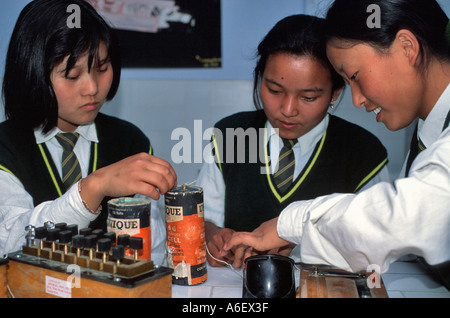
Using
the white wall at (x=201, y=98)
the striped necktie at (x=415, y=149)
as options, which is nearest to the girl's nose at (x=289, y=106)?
the striped necktie at (x=415, y=149)

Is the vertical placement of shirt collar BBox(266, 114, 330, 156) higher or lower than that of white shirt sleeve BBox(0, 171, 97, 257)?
higher

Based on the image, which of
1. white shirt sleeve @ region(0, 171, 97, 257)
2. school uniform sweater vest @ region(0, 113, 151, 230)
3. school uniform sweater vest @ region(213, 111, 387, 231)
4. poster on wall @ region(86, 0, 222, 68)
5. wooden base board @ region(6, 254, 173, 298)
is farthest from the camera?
poster on wall @ region(86, 0, 222, 68)

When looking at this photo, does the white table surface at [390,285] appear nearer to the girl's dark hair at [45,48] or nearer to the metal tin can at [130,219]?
the metal tin can at [130,219]

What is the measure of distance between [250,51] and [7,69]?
1.61 metres

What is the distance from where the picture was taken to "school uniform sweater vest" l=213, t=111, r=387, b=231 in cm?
163

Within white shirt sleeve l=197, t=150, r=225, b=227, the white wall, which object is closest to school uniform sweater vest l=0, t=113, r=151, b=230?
white shirt sleeve l=197, t=150, r=225, b=227

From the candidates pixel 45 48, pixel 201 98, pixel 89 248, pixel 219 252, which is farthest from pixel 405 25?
pixel 201 98

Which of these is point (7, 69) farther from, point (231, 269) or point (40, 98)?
point (231, 269)

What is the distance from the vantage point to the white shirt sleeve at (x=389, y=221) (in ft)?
2.72

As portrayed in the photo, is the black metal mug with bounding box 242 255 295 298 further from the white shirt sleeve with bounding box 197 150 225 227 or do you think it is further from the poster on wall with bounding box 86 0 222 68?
the poster on wall with bounding box 86 0 222 68

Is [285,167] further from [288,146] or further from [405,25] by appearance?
[405,25]

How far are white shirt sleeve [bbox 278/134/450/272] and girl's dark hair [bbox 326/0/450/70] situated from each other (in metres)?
0.31

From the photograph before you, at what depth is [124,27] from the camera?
2.75 metres

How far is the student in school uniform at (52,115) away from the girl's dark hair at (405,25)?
0.69m
